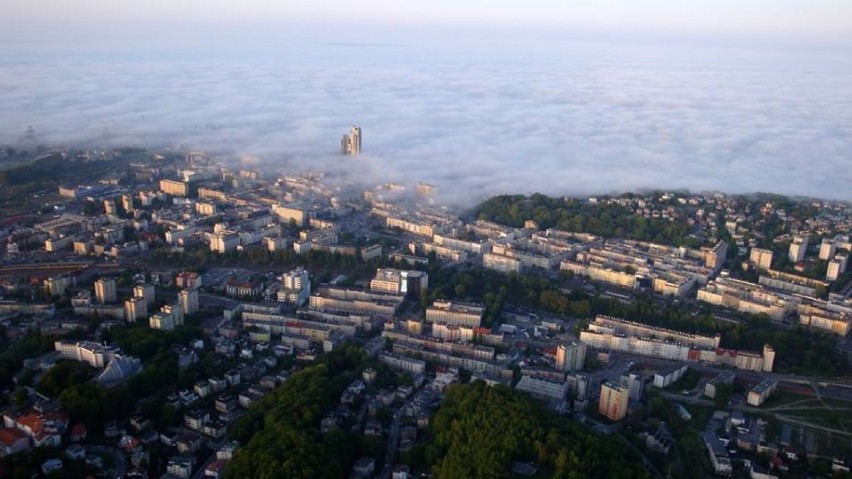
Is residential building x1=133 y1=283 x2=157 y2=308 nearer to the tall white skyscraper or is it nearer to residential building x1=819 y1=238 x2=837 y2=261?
residential building x1=819 y1=238 x2=837 y2=261

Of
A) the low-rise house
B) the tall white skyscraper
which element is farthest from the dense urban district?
the tall white skyscraper

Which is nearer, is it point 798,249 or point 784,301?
point 784,301

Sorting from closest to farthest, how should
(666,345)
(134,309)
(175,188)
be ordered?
(666,345) < (134,309) < (175,188)

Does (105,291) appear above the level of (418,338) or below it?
above

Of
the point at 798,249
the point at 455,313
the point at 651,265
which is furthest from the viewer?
the point at 798,249

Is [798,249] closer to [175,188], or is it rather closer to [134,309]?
[134,309]

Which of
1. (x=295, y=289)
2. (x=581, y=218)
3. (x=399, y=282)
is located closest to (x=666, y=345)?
(x=399, y=282)
